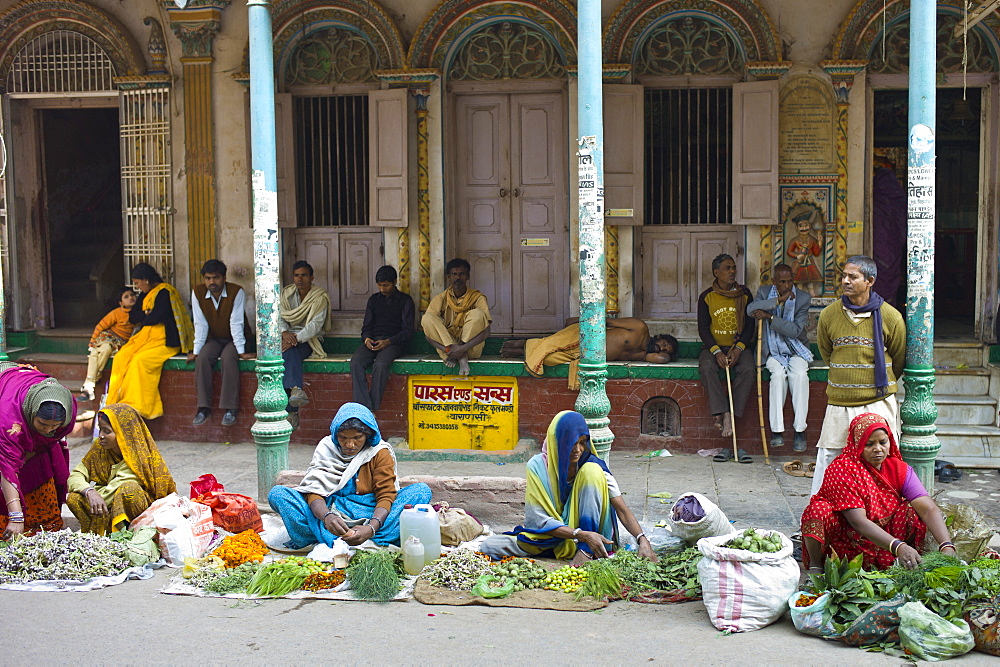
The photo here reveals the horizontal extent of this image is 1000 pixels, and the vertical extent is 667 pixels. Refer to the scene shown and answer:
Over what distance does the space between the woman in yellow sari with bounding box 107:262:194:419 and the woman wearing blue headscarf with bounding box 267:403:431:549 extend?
12.1 feet

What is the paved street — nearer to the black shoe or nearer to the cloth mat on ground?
the cloth mat on ground

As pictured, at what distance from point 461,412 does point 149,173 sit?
4.03 metres

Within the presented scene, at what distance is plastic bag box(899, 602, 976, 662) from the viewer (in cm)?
476

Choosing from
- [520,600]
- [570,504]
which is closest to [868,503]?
[570,504]

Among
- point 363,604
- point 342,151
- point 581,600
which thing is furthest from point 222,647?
point 342,151

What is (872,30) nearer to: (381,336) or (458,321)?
(458,321)

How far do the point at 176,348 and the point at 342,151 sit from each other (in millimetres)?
2485

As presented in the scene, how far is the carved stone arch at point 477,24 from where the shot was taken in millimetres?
9844

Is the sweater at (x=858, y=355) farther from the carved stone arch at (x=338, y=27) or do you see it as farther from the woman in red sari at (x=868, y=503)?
the carved stone arch at (x=338, y=27)

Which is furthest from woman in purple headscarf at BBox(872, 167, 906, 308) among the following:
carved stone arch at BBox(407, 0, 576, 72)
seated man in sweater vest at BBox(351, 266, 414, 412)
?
seated man in sweater vest at BBox(351, 266, 414, 412)

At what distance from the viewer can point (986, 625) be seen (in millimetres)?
4809

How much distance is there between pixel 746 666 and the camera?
15.7 feet

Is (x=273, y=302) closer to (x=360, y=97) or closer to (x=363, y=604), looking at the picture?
(x=363, y=604)

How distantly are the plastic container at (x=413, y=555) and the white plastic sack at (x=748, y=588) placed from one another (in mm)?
1672
